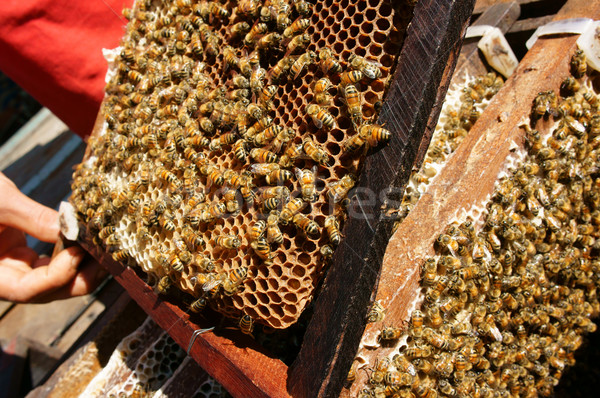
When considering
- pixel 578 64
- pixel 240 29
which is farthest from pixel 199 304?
pixel 578 64

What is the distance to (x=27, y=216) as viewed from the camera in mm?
3641

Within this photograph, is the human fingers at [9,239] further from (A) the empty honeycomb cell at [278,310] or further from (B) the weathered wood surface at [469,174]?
(B) the weathered wood surface at [469,174]

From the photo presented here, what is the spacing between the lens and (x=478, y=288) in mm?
2457

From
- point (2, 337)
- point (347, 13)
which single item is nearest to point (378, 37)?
point (347, 13)

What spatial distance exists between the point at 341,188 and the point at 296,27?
1.05 meters

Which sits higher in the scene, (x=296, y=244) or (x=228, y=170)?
(x=228, y=170)

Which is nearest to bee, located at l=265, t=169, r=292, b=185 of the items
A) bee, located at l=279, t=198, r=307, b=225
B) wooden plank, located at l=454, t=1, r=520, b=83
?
bee, located at l=279, t=198, r=307, b=225

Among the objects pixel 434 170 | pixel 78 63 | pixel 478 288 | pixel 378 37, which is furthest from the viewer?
pixel 78 63

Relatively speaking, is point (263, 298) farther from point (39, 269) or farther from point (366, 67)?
point (39, 269)

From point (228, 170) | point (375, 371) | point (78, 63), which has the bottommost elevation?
point (375, 371)

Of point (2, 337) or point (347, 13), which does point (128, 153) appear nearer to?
point (347, 13)

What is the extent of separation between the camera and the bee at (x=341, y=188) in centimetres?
186

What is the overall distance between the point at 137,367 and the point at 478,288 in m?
2.74

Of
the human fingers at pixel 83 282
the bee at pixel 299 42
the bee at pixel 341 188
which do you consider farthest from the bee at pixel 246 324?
the human fingers at pixel 83 282
